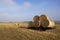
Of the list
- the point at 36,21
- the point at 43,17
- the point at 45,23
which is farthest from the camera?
the point at 36,21

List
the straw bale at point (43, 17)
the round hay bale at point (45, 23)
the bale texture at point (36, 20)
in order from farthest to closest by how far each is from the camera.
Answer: the bale texture at point (36, 20) → the straw bale at point (43, 17) → the round hay bale at point (45, 23)

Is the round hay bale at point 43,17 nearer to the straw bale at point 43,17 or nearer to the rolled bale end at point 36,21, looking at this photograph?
the straw bale at point 43,17

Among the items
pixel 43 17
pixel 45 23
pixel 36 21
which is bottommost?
pixel 45 23

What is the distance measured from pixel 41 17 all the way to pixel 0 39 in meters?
6.23

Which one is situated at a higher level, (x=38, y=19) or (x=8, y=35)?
(x=38, y=19)

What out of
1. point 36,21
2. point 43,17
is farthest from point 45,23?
point 36,21

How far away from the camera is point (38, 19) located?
14.8 m

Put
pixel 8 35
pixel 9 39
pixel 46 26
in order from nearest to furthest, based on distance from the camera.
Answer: pixel 9 39 < pixel 8 35 < pixel 46 26

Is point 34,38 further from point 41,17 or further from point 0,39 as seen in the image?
point 41,17

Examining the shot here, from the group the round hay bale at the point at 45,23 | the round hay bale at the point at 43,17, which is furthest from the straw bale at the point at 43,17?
the round hay bale at the point at 45,23

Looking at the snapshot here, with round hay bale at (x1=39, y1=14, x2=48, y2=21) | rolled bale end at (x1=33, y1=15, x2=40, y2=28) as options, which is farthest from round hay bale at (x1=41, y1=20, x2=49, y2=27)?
rolled bale end at (x1=33, y1=15, x2=40, y2=28)

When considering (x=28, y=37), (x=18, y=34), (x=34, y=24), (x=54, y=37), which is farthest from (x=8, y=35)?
(x=34, y=24)

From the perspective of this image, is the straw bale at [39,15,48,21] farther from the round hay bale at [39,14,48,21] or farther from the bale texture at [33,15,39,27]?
the bale texture at [33,15,39,27]

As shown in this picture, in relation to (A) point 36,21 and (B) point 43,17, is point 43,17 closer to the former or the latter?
(B) point 43,17
